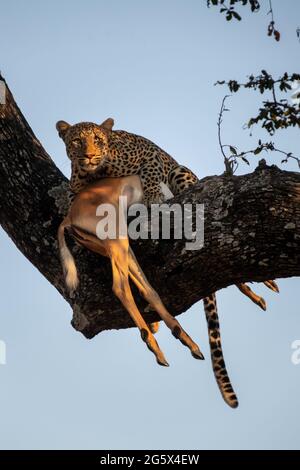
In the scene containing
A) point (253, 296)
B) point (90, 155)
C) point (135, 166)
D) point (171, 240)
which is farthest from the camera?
point (135, 166)

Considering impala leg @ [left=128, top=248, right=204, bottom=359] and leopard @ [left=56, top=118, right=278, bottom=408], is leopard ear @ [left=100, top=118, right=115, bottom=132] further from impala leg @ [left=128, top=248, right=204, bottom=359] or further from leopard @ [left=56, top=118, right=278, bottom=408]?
impala leg @ [left=128, top=248, right=204, bottom=359]

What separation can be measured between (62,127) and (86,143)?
45cm

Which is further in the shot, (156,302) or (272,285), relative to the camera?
(272,285)

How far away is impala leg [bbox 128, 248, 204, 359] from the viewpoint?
5.46 meters

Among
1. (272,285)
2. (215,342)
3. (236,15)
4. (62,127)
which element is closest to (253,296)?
(272,285)

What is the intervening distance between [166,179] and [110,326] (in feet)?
5.44

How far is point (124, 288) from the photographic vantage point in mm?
5703

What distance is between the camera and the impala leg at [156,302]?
5457 mm

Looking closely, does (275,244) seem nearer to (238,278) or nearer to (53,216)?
(238,278)

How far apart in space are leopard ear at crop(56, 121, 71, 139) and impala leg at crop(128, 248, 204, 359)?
1.68m

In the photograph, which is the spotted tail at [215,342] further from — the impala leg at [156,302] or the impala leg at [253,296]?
the impala leg at [156,302]

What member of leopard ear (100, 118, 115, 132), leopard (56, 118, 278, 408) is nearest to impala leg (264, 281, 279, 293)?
leopard (56, 118, 278, 408)

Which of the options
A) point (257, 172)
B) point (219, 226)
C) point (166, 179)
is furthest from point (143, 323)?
point (166, 179)

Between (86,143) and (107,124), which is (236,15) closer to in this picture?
(107,124)
